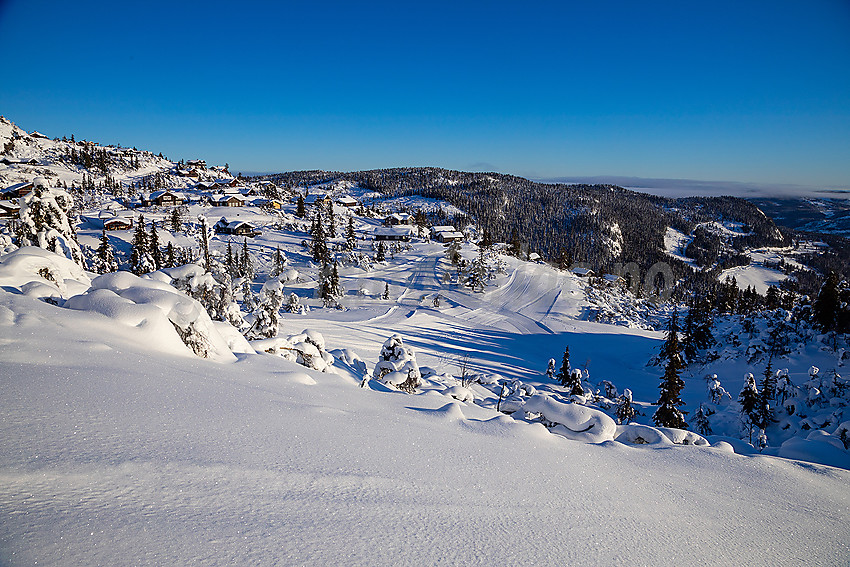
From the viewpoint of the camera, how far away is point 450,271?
59.8 metres

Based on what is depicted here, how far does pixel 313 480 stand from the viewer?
346 cm

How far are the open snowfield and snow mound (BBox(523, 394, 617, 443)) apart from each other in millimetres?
1126

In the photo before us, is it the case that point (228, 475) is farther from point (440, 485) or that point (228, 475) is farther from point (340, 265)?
point (340, 265)

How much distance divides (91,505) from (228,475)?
0.94 metres

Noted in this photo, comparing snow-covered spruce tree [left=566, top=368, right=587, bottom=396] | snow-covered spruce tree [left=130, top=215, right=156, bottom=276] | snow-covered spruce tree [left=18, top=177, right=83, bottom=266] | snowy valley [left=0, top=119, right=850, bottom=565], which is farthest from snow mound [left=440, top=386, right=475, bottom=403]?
snow-covered spruce tree [left=130, top=215, right=156, bottom=276]

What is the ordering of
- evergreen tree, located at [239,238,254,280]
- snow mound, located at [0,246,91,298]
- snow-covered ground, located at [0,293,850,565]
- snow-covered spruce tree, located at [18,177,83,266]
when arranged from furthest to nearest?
1. evergreen tree, located at [239,238,254,280]
2. snow-covered spruce tree, located at [18,177,83,266]
3. snow mound, located at [0,246,91,298]
4. snow-covered ground, located at [0,293,850,565]

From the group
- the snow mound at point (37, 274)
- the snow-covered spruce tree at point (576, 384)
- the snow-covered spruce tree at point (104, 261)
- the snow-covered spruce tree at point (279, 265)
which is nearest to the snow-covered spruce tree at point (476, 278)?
the snow-covered spruce tree at point (279, 265)

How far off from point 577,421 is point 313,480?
6.91 meters

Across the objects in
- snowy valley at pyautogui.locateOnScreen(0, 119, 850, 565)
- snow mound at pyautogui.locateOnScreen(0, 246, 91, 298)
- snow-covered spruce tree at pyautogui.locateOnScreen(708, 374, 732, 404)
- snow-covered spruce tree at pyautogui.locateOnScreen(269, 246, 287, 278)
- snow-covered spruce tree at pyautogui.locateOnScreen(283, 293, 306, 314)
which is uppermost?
snow mound at pyautogui.locateOnScreen(0, 246, 91, 298)

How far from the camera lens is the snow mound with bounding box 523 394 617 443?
7.77 metres

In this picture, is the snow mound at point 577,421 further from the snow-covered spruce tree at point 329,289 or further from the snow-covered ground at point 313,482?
the snow-covered spruce tree at point 329,289

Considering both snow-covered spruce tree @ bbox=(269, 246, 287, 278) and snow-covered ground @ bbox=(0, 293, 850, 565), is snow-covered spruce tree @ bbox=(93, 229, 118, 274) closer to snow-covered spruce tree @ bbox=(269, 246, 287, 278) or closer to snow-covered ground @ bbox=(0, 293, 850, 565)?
snow-covered spruce tree @ bbox=(269, 246, 287, 278)

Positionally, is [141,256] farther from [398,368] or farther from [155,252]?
[398,368]

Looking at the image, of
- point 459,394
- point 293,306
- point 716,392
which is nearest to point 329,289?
point 293,306
